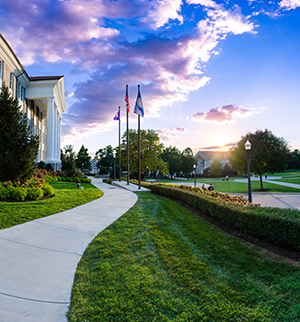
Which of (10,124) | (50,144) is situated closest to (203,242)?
(10,124)

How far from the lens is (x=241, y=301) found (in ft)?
11.9

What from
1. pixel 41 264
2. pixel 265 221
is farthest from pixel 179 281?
pixel 265 221

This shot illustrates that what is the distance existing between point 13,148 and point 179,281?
35.8ft

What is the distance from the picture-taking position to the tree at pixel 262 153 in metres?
27.7

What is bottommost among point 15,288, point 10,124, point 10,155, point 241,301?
point 241,301

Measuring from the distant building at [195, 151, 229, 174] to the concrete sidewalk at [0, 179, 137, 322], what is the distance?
87.0 meters

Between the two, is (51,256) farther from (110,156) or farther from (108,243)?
(110,156)

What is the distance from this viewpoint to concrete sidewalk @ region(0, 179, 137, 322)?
317 cm

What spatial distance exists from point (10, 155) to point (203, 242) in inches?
398

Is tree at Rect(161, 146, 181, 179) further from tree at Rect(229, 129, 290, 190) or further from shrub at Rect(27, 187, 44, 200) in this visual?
shrub at Rect(27, 187, 44, 200)

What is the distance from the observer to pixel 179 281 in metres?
4.13

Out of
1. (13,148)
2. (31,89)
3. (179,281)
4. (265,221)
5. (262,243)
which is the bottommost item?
(179,281)

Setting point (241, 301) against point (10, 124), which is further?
point (10, 124)

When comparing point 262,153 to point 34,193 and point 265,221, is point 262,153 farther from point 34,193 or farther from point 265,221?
point 34,193
